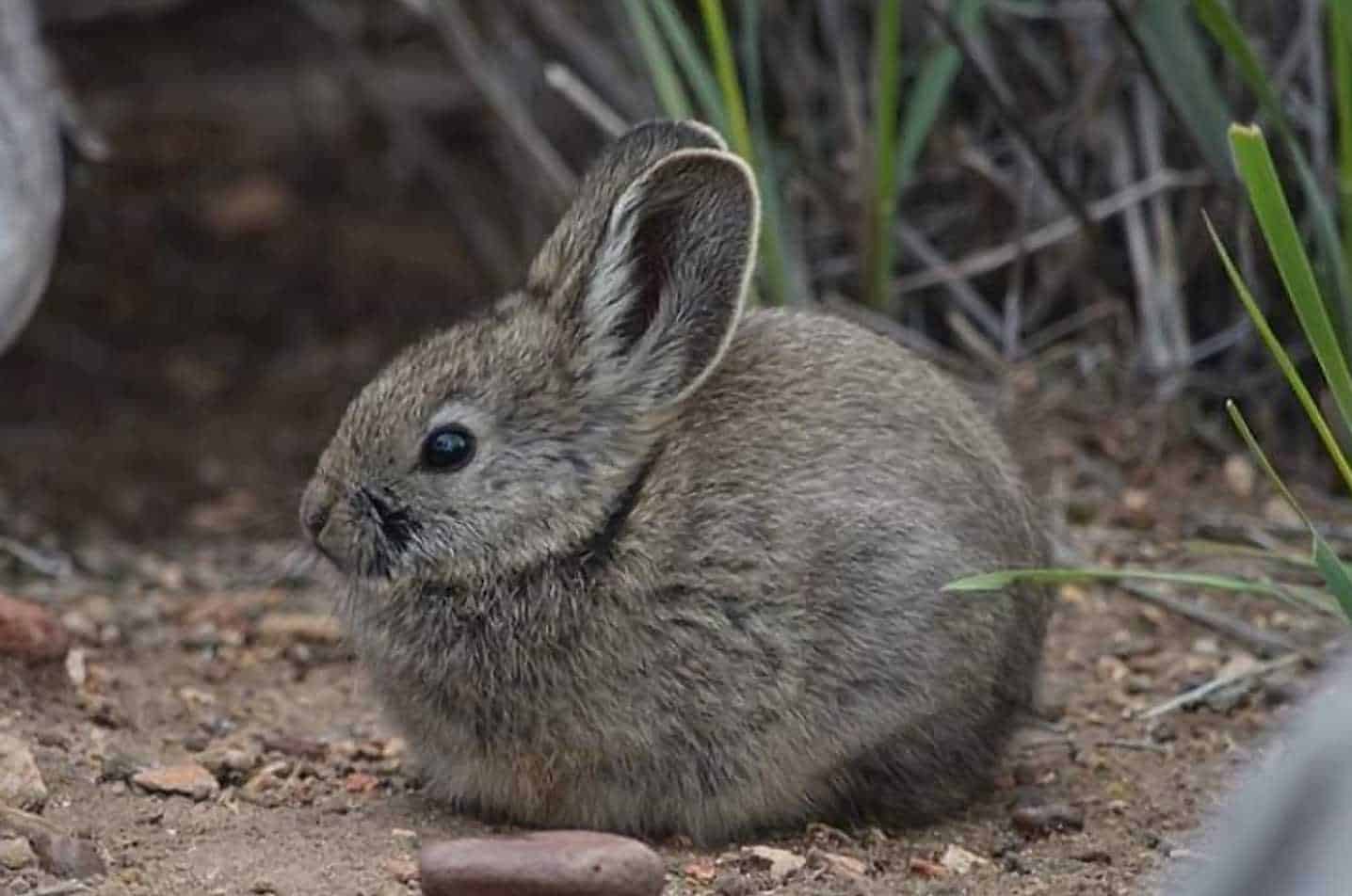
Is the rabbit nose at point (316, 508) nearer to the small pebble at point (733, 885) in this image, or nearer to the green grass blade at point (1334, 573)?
the small pebble at point (733, 885)

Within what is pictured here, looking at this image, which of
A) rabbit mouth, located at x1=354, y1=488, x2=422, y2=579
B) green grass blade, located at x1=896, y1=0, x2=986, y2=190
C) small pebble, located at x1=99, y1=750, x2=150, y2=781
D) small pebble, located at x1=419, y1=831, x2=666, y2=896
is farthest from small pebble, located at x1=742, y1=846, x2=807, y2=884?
green grass blade, located at x1=896, y1=0, x2=986, y2=190

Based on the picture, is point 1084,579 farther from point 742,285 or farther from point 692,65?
point 692,65

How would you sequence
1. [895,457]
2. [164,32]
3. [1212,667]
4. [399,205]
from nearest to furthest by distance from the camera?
Answer: [895,457], [1212,667], [164,32], [399,205]

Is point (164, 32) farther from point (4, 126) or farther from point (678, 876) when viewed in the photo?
point (678, 876)

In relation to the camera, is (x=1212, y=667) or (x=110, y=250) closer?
(x=1212, y=667)

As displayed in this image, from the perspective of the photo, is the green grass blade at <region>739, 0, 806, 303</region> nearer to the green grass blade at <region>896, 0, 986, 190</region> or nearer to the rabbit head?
the green grass blade at <region>896, 0, 986, 190</region>

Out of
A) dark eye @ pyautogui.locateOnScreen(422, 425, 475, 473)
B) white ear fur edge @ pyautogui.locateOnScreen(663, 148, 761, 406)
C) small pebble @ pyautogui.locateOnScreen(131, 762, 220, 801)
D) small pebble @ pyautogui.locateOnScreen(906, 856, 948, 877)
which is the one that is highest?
white ear fur edge @ pyautogui.locateOnScreen(663, 148, 761, 406)

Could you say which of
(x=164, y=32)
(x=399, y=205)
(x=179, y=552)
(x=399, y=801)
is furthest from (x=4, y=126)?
(x=399, y=205)
